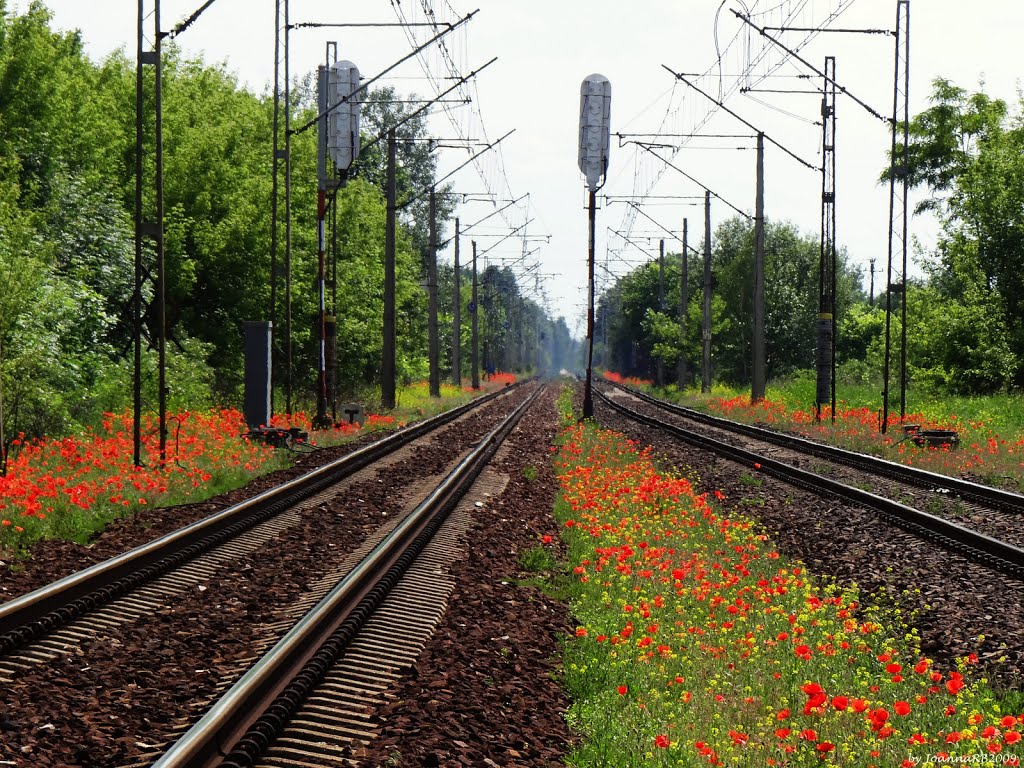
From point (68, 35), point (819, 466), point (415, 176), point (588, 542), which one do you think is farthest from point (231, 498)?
point (415, 176)

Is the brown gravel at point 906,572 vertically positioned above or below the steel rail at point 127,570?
below

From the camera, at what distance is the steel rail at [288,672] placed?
193 inches

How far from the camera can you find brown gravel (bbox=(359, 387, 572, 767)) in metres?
5.32

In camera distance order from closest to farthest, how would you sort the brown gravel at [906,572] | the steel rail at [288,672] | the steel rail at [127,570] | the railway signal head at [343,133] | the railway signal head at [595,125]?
the steel rail at [288,672] → the steel rail at [127,570] → the brown gravel at [906,572] → the railway signal head at [343,133] → the railway signal head at [595,125]


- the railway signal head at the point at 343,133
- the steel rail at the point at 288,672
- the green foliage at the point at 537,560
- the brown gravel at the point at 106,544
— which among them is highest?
the railway signal head at the point at 343,133

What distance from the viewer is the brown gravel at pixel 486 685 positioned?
5316mm

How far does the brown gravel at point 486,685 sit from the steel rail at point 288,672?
54 cm

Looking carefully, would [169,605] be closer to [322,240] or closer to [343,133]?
[322,240]

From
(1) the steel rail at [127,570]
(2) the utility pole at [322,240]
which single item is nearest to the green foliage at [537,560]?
(1) the steel rail at [127,570]

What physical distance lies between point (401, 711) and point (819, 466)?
49.7 ft

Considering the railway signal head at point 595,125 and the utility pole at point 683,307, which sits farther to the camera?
the utility pole at point 683,307

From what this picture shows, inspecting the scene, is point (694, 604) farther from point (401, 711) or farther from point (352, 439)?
point (352, 439)

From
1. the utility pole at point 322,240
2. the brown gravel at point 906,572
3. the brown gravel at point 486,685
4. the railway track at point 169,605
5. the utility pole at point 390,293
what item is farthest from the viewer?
the utility pole at point 390,293

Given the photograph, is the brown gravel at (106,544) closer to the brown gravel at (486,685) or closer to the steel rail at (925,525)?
the brown gravel at (486,685)
